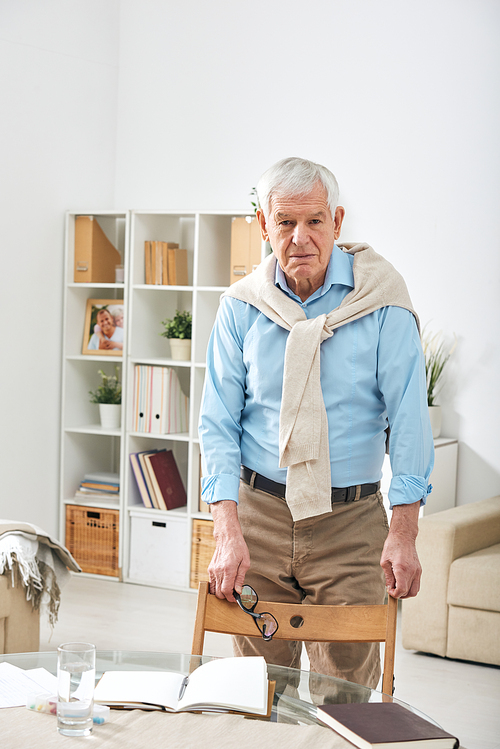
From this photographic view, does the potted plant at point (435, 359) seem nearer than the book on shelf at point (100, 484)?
Yes

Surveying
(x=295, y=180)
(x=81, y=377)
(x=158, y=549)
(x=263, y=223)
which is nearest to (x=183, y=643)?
(x=158, y=549)

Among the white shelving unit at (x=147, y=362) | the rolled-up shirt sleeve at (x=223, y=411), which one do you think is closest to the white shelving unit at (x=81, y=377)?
the white shelving unit at (x=147, y=362)

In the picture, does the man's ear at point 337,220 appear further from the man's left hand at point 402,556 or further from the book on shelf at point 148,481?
the book on shelf at point 148,481

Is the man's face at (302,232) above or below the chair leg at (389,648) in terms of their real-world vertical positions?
above

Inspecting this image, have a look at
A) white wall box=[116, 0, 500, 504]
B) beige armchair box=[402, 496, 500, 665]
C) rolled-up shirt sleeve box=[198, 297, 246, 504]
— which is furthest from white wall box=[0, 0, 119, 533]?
rolled-up shirt sleeve box=[198, 297, 246, 504]

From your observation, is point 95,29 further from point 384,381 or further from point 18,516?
point 384,381

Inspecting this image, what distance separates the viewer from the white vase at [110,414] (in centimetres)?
442

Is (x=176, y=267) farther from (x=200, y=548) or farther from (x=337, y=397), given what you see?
(x=337, y=397)

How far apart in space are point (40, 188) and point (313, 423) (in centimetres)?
305

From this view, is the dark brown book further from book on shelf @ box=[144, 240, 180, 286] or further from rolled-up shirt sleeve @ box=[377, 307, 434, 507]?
rolled-up shirt sleeve @ box=[377, 307, 434, 507]

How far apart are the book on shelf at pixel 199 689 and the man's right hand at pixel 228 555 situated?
0.86 feet

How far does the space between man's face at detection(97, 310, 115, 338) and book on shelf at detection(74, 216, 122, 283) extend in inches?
7.2

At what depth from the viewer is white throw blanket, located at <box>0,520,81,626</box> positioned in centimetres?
282

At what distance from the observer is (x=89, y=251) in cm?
438
